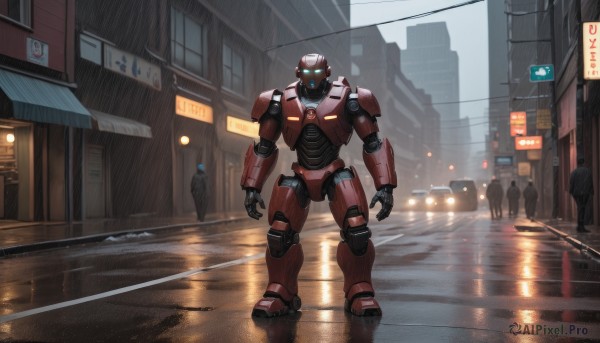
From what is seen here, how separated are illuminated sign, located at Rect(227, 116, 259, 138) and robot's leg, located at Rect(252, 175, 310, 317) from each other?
2657 cm

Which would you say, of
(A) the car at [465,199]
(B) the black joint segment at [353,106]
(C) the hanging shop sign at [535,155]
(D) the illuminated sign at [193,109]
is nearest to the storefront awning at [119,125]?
(D) the illuminated sign at [193,109]

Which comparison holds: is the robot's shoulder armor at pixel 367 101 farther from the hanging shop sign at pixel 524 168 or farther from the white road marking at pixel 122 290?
the hanging shop sign at pixel 524 168

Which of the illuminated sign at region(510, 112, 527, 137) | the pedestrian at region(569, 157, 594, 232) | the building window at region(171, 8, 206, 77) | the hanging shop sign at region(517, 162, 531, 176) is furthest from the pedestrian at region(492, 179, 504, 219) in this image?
the hanging shop sign at region(517, 162, 531, 176)

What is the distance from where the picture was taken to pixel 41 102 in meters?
17.2

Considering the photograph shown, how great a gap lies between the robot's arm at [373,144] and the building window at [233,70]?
27.7 meters

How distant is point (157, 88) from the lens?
25016mm

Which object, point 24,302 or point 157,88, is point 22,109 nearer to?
point 157,88

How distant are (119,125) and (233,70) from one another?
13.1 meters

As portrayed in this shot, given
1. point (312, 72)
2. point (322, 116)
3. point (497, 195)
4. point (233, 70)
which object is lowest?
point (497, 195)

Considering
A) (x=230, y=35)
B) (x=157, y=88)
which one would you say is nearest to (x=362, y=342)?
(x=157, y=88)

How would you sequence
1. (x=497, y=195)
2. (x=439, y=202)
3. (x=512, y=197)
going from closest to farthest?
(x=497, y=195) → (x=512, y=197) → (x=439, y=202)

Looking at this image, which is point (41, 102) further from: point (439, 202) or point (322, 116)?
point (439, 202)

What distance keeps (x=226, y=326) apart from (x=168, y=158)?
21928 millimetres

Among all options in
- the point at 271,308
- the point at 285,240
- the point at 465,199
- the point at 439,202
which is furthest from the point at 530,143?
the point at 271,308
